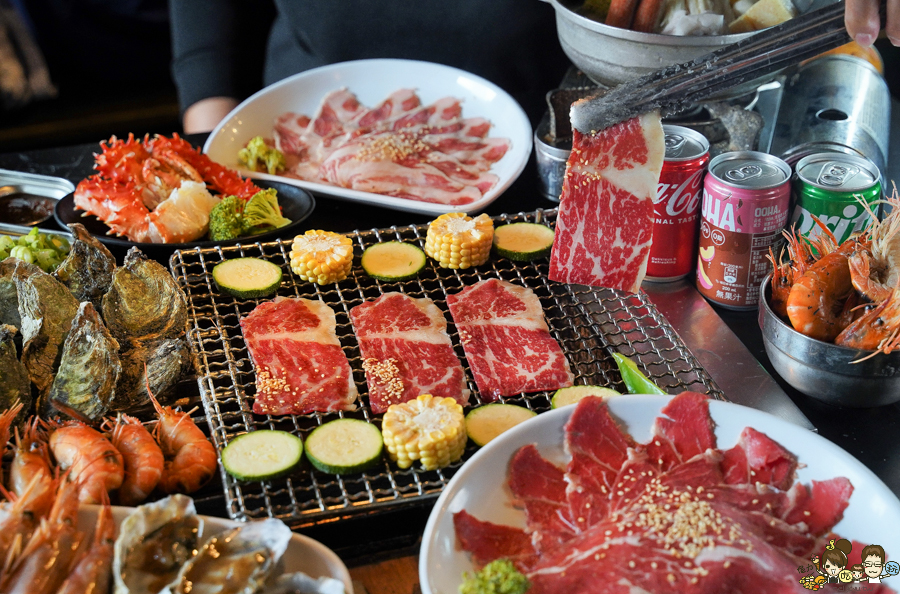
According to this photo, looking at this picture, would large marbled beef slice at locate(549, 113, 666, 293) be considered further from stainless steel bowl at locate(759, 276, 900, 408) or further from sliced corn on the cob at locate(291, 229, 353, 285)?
sliced corn on the cob at locate(291, 229, 353, 285)

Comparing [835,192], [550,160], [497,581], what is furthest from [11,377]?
[835,192]

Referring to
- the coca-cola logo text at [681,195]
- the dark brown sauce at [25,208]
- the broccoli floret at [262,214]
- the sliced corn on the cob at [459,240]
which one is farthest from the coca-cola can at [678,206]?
the dark brown sauce at [25,208]

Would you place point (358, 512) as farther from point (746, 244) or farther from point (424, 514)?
point (746, 244)

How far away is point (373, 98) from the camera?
142 inches

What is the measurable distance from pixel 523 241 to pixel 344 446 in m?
1.08

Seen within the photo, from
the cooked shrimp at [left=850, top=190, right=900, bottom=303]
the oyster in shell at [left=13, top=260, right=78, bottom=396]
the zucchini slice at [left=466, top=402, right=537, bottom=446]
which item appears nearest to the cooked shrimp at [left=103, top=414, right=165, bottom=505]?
the oyster in shell at [left=13, top=260, right=78, bottom=396]

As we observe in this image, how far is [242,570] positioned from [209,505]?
417mm

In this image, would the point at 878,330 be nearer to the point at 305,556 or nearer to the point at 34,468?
the point at 305,556

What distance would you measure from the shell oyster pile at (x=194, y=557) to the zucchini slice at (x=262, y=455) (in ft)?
0.75

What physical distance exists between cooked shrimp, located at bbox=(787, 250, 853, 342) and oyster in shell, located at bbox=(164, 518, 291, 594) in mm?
1351

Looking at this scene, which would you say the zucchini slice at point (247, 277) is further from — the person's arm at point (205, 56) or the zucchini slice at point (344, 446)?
the person's arm at point (205, 56)

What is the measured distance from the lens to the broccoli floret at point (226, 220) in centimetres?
272

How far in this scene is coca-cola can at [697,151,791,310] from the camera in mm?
2137

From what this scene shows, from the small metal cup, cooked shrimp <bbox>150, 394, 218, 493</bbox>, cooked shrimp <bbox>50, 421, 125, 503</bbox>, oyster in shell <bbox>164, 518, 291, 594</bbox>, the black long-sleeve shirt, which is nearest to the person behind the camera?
oyster in shell <bbox>164, 518, 291, 594</bbox>
